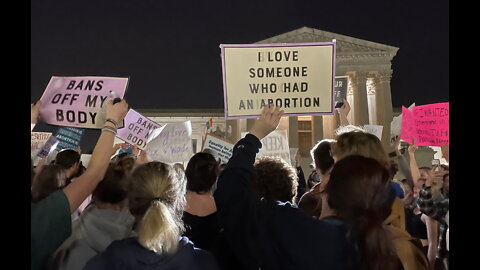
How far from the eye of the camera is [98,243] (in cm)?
279

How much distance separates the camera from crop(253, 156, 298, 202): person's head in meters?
2.99

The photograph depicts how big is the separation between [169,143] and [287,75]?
3.92m

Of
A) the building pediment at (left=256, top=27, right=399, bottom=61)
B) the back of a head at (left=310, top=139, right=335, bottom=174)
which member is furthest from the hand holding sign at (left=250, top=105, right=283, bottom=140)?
the building pediment at (left=256, top=27, right=399, bottom=61)

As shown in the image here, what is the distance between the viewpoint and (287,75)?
5.14 m

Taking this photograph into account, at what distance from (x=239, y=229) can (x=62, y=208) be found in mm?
904

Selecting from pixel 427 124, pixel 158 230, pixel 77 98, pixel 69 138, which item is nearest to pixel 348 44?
pixel 427 124

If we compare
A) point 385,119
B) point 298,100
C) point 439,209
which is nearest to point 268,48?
point 298,100

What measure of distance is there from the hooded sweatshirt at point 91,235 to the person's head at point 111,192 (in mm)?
48

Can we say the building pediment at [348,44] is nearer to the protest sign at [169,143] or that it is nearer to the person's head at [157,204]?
the protest sign at [169,143]

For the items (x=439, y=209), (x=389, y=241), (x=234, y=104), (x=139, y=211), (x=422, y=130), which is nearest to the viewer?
(x=389, y=241)

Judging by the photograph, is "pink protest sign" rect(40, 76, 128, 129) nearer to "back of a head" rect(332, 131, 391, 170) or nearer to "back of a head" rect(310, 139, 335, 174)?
"back of a head" rect(310, 139, 335, 174)

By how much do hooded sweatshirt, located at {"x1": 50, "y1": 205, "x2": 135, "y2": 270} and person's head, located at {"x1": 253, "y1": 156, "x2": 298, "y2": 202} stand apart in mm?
806

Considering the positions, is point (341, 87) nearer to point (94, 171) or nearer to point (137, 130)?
point (137, 130)

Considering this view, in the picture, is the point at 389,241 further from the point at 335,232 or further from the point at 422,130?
the point at 422,130
